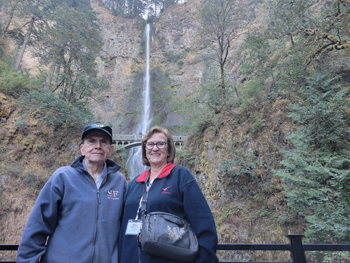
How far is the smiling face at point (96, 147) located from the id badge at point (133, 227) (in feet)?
2.05

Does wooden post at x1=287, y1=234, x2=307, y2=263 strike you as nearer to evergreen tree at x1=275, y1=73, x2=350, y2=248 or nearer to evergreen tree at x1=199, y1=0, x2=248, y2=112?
evergreen tree at x1=275, y1=73, x2=350, y2=248

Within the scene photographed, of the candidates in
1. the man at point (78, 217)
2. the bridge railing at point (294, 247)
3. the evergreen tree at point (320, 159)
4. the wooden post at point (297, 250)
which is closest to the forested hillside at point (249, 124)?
the evergreen tree at point (320, 159)

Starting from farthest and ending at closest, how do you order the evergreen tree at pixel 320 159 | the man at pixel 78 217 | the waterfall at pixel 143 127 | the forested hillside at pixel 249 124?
the waterfall at pixel 143 127
the forested hillside at pixel 249 124
the evergreen tree at pixel 320 159
the man at pixel 78 217

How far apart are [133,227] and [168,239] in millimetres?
345

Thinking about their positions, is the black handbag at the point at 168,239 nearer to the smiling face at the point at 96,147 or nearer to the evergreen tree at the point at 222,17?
the smiling face at the point at 96,147

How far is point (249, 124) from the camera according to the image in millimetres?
9695

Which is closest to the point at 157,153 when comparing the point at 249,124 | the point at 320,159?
the point at 320,159

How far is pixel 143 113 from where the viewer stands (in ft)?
113

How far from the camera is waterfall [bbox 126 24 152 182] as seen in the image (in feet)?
77.7

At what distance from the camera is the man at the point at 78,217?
4.70 ft

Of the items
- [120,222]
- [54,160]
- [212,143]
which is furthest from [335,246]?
[54,160]

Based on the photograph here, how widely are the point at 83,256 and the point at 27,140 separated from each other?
40.8 feet

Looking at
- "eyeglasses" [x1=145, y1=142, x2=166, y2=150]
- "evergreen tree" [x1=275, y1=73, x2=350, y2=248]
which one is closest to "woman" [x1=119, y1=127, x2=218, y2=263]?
"eyeglasses" [x1=145, y1=142, x2=166, y2=150]

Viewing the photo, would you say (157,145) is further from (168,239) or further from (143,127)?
(143,127)
